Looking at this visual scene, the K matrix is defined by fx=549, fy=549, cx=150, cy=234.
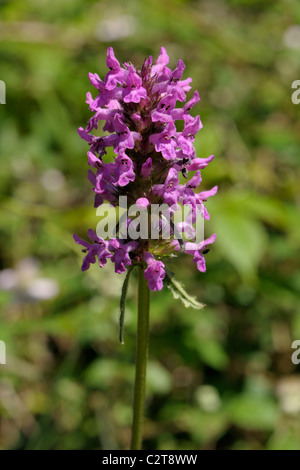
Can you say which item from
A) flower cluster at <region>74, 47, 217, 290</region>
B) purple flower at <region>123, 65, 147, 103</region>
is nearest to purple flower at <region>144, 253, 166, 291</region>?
flower cluster at <region>74, 47, 217, 290</region>

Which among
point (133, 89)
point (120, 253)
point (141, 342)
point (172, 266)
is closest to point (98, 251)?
point (120, 253)

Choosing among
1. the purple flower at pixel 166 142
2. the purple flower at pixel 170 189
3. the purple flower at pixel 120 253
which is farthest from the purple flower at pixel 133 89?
the purple flower at pixel 120 253

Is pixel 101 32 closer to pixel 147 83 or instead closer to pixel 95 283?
pixel 95 283

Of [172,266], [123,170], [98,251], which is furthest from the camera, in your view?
[172,266]

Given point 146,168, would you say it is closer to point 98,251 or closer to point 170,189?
point 170,189

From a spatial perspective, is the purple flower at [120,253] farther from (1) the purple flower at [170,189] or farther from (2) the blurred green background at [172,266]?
(2) the blurred green background at [172,266]
